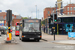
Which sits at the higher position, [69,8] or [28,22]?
[69,8]

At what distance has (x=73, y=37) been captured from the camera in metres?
24.5

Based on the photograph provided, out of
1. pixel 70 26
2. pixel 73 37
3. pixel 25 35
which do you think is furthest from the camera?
pixel 70 26

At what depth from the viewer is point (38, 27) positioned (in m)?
21.0

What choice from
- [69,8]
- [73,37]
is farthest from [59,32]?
[69,8]

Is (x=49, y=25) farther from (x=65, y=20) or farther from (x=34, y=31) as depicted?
(x=34, y=31)

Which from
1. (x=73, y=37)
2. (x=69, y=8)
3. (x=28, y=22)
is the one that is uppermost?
(x=69, y=8)

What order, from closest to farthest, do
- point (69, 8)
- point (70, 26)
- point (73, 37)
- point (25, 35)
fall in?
point (25, 35) → point (73, 37) → point (70, 26) → point (69, 8)

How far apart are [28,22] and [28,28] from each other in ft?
2.45

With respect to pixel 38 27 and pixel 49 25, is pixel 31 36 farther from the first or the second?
pixel 49 25

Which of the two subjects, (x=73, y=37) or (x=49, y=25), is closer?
(x=73, y=37)

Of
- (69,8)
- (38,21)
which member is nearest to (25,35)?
(38,21)

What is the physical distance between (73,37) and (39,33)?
20.0 feet

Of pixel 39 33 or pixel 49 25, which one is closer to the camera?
pixel 39 33

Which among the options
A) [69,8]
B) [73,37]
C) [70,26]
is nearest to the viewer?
[73,37]
